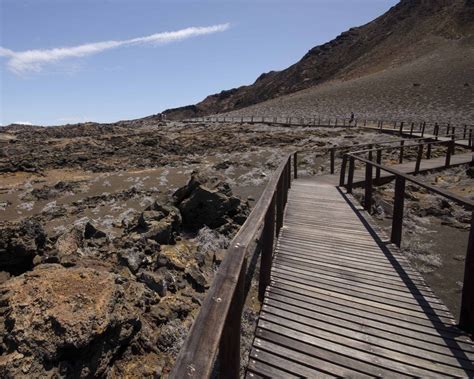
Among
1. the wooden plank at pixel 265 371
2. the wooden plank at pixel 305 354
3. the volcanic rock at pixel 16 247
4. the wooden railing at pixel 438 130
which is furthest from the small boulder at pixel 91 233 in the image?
the wooden railing at pixel 438 130

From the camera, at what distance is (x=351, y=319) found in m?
4.08

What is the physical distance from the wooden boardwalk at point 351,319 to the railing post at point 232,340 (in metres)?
0.72

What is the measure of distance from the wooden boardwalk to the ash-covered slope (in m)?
76.4

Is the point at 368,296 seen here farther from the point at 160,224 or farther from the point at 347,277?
the point at 160,224

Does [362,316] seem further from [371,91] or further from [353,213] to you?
[371,91]

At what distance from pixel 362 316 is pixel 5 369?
137 inches

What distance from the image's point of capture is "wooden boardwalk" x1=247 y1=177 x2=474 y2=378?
3379mm

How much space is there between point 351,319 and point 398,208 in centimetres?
275

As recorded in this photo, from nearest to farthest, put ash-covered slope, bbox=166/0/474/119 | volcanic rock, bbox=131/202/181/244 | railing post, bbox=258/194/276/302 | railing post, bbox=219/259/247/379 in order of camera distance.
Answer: railing post, bbox=219/259/247/379, railing post, bbox=258/194/276/302, volcanic rock, bbox=131/202/181/244, ash-covered slope, bbox=166/0/474/119

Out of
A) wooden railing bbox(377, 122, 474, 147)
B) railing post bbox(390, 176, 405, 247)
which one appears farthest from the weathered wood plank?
wooden railing bbox(377, 122, 474, 147)

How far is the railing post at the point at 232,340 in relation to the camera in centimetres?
257

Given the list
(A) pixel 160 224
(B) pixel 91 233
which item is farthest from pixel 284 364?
(B) pixel 91 233

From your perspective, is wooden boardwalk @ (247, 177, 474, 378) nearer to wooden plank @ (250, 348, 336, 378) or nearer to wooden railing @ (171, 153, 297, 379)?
wooden plank @ (250, 348, 336, 378)

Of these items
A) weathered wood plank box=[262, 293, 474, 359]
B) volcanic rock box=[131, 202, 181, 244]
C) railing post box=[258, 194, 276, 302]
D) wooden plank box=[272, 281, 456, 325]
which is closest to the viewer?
weathered wood plank box=[262, 293, 474, 359]
